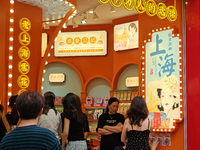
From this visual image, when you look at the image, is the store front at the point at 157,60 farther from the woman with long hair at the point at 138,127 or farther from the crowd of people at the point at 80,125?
the woman with long hair at the point at 138,127

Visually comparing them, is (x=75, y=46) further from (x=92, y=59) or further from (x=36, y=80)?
(x=36, y=80)

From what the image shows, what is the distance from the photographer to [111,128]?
4773mm

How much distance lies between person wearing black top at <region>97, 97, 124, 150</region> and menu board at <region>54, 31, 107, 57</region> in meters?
6.42

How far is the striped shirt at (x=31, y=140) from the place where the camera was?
2.03 metres

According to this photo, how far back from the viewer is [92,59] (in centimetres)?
1152

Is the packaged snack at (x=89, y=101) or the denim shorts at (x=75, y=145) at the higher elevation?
the packaged snack at (x=89, y=101)

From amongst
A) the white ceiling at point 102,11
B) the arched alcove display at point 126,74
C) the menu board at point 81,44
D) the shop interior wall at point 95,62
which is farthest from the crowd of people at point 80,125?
the menu board at point 81,44

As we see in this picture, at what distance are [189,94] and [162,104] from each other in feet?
1.92

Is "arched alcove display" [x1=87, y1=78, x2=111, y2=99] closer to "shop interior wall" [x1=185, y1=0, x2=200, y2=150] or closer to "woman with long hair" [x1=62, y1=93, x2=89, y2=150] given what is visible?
"shop interior wall" [x1=185, y1=0, x2=200, y2=150]

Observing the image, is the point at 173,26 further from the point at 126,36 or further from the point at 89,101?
the point at 89,101

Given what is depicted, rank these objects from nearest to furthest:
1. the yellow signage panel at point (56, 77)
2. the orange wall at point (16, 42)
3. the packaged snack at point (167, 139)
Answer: the orange wall at point (16, 42)
the packaged snack at point (167, 139)
the yellow signage panel at point (56, 77)

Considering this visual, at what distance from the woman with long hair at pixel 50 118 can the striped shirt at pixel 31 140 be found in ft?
7.27

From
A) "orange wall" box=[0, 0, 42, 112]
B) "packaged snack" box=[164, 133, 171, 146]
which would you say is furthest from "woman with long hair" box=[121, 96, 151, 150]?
"orange wall" box=[0, 0, 42, 112]

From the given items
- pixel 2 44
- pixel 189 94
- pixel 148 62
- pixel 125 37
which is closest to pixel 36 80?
pixel 2 44
